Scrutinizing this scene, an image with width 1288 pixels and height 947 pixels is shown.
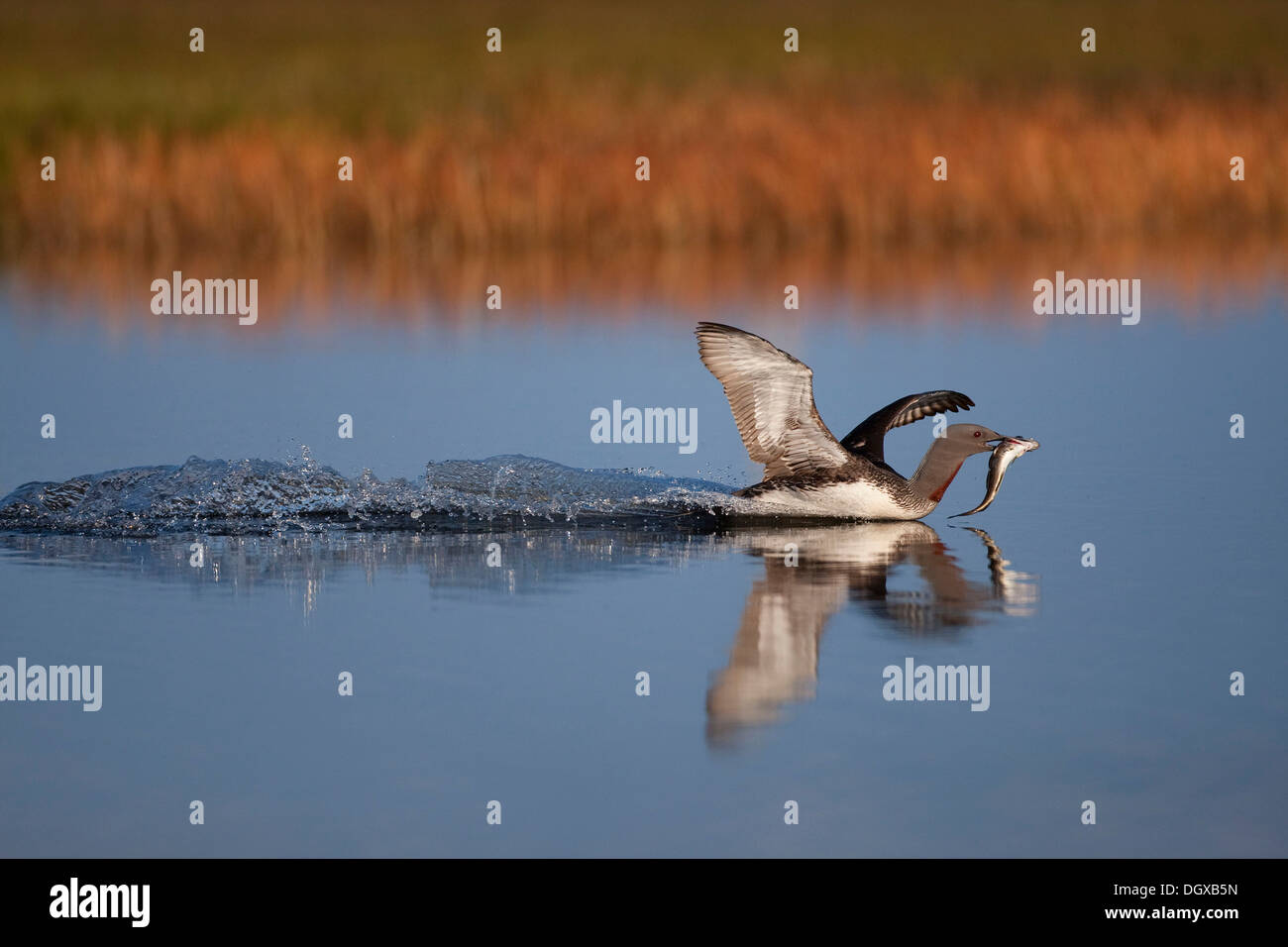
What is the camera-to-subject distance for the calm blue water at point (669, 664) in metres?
6.25

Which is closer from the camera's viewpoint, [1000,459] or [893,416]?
[1000,459]

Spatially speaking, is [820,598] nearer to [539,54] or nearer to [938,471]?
[938,471]

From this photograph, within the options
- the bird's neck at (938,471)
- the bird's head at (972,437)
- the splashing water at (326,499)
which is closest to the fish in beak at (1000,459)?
the bird's head at (972,437)

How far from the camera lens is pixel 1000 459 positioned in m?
11.2

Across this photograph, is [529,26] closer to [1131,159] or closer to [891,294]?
[1131,159]

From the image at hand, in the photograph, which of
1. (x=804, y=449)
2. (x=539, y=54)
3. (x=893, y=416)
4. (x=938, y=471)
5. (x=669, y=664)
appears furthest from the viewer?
(x=539, y=54)

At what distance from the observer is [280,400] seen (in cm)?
1592

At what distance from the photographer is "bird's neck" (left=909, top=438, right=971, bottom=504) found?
1125 cm

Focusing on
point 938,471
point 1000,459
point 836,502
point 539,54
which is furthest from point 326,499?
point 539,54

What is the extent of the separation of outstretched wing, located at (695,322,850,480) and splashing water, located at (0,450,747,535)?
44cm

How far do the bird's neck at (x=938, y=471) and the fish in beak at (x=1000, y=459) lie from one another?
0.19 meters

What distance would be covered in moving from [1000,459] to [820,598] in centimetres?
258

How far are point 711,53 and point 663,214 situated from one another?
84.9 ft

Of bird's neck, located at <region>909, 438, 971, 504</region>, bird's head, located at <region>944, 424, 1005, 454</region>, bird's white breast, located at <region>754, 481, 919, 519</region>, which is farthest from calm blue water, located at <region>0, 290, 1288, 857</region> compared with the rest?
bird's head, located at <region>944, 424, 1005, 454</region>
